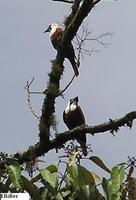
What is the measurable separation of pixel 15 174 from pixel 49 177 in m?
0.14

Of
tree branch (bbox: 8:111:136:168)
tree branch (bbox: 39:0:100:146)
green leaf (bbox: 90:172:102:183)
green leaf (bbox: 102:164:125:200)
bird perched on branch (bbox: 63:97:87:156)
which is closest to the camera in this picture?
green leaf (bbox: 102:164:125:200)

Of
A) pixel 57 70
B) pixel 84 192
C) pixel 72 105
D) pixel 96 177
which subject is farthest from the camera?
pixel 72 105

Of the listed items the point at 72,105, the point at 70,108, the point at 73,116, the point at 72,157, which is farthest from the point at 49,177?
the point at 72,105

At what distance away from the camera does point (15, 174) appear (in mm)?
2262

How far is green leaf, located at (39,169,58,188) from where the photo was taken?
2.23 m

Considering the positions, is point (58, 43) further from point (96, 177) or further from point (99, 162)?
point (96, 177)

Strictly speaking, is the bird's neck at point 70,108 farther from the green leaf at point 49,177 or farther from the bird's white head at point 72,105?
the green leaf at point 49,177

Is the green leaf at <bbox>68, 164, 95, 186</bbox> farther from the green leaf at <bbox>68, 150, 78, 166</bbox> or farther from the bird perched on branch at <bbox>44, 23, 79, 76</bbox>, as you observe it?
the bird perched on branch at <bbox>44, 23, 79, 76</bbox>

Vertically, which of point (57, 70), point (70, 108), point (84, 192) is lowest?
point (84, 192)

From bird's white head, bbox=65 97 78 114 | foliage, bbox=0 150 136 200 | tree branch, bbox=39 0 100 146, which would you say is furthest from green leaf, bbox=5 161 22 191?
bird's white head, bbox=65 97 78 114

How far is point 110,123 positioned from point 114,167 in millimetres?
674

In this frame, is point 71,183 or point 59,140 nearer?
point 71,183

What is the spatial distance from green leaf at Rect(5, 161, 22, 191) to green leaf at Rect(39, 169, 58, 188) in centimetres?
10

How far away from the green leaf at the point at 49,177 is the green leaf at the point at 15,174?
96mm
